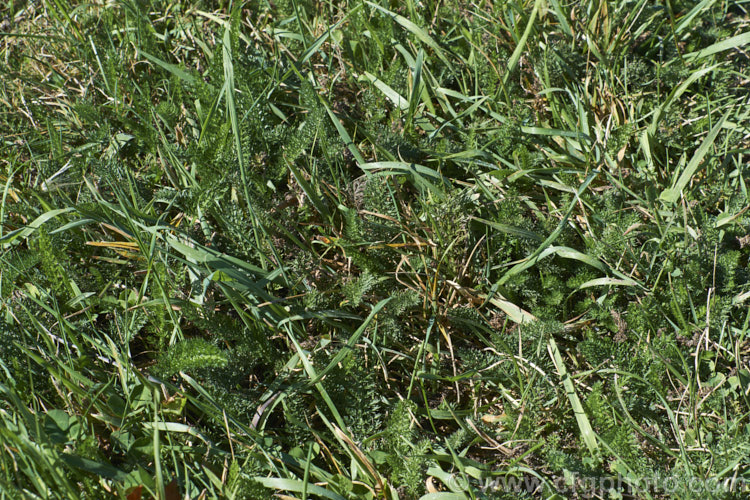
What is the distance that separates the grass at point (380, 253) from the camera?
1799 mm

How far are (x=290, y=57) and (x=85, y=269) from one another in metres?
1.20

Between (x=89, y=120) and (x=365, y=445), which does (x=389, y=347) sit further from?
(x=89, y=120)

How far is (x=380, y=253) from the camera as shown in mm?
2170

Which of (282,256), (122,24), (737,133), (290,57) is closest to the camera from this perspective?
(282,256)

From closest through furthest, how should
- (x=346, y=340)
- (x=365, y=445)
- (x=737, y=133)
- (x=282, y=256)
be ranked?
1. (x=365, y=445)
2. (x=346, y=340)
3. (x=282, y=256)
4. (x=737, y=133)

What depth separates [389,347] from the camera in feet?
6.74

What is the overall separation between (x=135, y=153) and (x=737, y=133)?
2.39m

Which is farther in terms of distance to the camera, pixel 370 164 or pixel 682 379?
pixel 370 164

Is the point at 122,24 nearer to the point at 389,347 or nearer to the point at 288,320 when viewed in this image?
the point at 288,320

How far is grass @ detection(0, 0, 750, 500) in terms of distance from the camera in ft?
5.90

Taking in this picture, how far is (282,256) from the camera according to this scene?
2.19 m

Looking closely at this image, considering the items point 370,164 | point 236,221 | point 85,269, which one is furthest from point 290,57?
point 85,269

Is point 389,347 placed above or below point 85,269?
below

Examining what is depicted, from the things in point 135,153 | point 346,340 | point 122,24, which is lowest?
point 346,340
